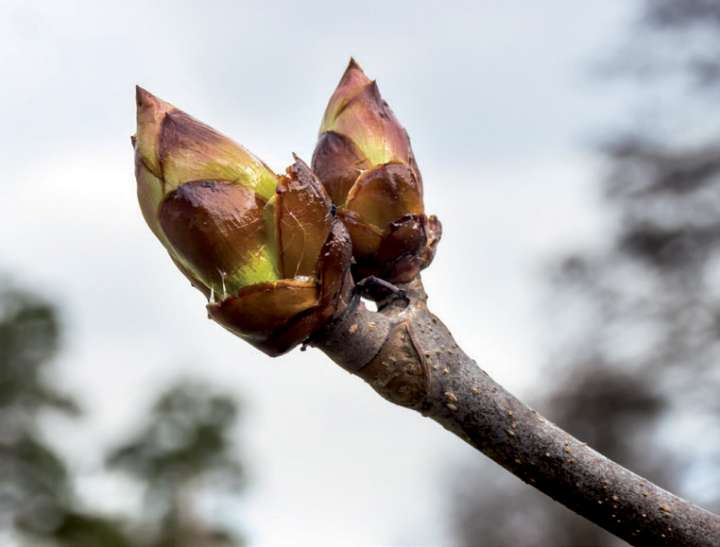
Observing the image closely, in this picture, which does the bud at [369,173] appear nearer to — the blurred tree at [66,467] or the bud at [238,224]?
the bud at [238,224]

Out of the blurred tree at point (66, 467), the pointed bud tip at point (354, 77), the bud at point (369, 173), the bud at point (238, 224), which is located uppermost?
the blurred tree at point (66, 467)

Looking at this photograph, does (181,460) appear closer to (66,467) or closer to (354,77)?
(66,467)

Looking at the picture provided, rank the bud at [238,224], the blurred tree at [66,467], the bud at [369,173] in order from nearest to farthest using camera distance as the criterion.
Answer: the bud at [238,224] < the bud at [369,173] < the blurred tree at [66,467]

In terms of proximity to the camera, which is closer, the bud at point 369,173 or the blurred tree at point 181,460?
the bud at point 369,173

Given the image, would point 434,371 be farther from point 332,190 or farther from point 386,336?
point 332,190

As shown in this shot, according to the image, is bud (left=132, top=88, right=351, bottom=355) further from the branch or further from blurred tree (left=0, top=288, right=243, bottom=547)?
blurred tree (left=0, top=288, right=243, bottom=547)

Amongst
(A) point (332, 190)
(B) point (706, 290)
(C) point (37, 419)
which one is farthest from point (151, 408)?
(A) point (332, 190)

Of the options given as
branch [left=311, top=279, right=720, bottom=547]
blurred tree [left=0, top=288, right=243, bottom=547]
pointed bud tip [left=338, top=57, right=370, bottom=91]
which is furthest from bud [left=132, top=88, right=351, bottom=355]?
blurred tree [left=0, top=288, right=243, bottom=547]

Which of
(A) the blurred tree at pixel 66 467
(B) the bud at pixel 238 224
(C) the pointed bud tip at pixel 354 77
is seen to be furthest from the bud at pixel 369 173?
(A) the blurred tree at pixel 66 467
